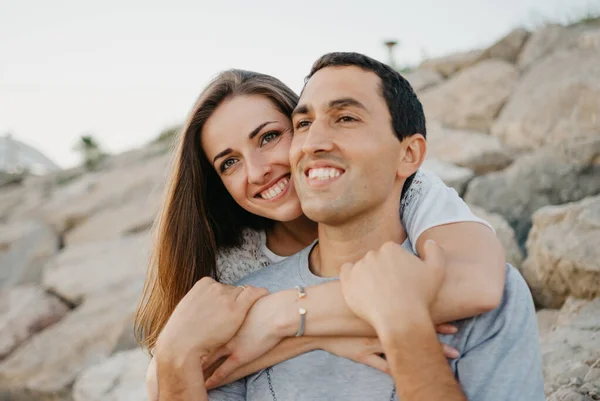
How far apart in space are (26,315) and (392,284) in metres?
7.81

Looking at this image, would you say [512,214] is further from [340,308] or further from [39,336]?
[39,336]

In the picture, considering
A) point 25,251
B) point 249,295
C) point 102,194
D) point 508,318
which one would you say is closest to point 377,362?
point 508,318

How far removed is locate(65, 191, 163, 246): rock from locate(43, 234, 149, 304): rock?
1.33 ft

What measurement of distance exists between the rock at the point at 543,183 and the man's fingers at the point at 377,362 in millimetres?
3163

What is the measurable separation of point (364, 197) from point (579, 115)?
194 inches

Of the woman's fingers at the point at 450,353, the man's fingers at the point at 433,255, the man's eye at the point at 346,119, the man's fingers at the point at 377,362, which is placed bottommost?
the man's fingers at the point at 377,362

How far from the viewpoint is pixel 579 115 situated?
20.3 feet

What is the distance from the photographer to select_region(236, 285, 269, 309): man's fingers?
7.35 feet

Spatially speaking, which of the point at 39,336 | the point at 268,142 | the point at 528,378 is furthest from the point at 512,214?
the point at 39,336

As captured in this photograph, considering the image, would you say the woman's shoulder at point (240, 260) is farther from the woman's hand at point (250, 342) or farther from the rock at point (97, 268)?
the rock at point (97, 268)

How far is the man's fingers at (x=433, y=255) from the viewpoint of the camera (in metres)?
1.88

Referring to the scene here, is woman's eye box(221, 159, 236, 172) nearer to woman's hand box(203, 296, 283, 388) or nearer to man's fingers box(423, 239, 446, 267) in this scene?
woman's hand box(203, 296, 283, 388)

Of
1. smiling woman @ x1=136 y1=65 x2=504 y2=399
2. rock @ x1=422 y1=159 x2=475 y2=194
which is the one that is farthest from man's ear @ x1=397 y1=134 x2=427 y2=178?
rock @ x1=422 y1=159 x2=475 y2=194

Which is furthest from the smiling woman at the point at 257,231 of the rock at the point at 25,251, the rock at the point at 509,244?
the rock at the point at 25,251
